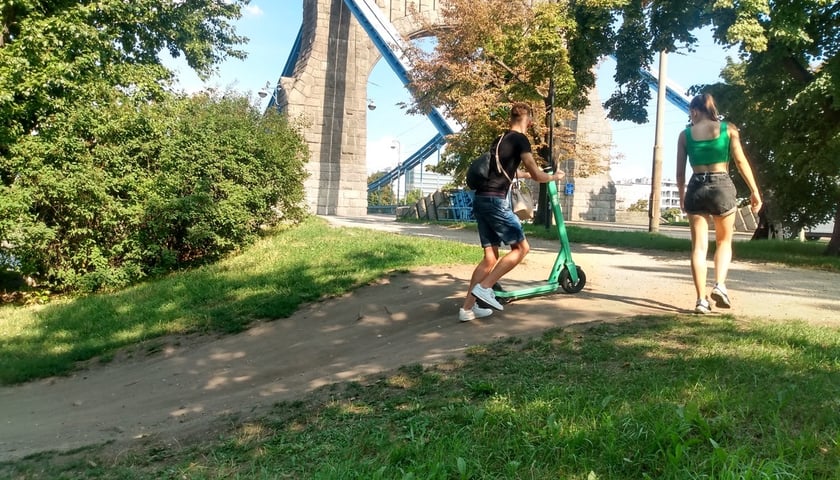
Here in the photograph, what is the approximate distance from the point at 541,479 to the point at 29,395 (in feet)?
19.0

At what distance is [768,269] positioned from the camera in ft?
30.0

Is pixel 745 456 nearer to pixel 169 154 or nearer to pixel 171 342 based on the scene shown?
pixel 171 342

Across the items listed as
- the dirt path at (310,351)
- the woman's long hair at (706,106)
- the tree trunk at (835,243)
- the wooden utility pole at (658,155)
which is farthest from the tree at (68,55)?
the wooden utility pole at (658,155)

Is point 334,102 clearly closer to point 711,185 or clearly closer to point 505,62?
point 505,62

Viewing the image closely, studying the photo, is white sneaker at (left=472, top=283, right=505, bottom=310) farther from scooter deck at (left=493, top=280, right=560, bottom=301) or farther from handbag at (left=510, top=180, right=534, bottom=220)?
handbag at (left=510, top=180, right=534, bottom=220)

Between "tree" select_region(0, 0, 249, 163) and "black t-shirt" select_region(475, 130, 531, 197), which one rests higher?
"tree" select_region(0, 0, 249, 163)

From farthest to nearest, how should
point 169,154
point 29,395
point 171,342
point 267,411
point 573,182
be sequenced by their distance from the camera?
point 573,182 → point 169,154 → point 171,342 → point 29,395 → point 267,411

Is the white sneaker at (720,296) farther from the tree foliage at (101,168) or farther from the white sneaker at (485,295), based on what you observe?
the tree foliage at (101,168)

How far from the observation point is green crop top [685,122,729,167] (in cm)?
496

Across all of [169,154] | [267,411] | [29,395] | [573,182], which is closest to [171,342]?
[29,395]

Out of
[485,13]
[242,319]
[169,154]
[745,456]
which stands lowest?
[242,319]

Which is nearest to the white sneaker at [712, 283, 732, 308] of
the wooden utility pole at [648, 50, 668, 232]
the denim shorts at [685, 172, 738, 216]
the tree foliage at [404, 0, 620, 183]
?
the denim shorts at [685, 172, 738, 216]

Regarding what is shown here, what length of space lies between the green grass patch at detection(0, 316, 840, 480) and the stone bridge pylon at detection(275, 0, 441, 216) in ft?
111

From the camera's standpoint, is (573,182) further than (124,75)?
Yes
